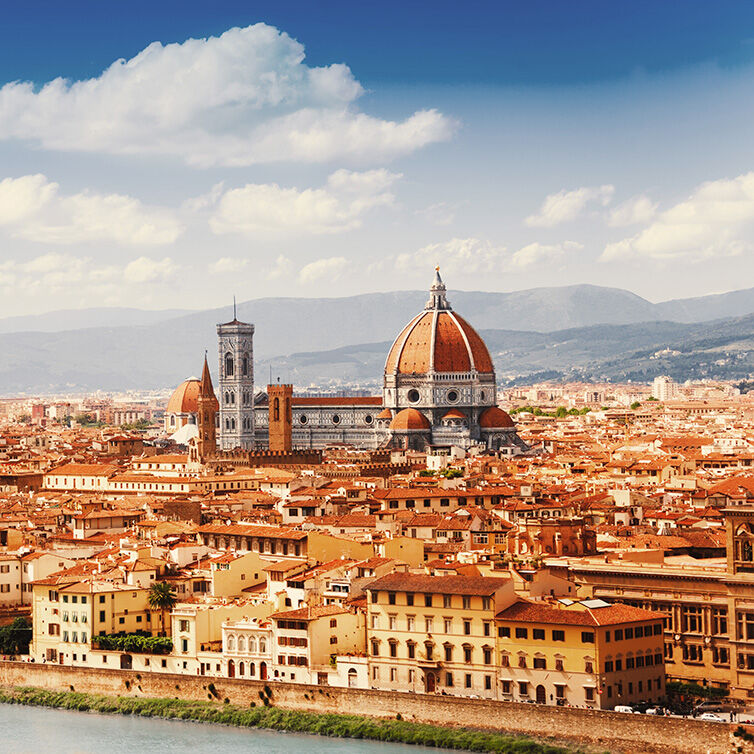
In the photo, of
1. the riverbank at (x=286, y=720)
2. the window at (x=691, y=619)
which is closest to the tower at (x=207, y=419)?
the riverbank at (x=286, y=720)

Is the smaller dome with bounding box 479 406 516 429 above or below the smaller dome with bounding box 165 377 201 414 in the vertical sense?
below

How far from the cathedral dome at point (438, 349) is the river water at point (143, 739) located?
69.1 m

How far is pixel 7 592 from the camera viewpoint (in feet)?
153

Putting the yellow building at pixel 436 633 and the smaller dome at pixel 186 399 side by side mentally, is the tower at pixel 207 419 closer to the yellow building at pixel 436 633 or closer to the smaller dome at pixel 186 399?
the smaller dome at pixel 186 399

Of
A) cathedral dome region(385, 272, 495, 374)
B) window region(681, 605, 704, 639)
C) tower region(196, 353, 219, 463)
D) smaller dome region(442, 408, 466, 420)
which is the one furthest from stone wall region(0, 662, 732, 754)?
cathedral dome region(385, 272, 495, 374)

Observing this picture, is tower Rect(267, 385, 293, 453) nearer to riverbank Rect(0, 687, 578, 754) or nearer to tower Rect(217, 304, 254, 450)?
tower Rect(217, 304, 254, 450)

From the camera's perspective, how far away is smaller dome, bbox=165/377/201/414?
136 m

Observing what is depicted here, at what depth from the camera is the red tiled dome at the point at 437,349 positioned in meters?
107

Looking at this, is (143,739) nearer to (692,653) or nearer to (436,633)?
(436,633)

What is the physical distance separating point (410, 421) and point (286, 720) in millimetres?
67782

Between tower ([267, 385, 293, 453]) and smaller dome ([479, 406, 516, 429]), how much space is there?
10729mm

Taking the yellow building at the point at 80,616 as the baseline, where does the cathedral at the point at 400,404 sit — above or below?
above

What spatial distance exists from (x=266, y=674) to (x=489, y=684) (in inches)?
199

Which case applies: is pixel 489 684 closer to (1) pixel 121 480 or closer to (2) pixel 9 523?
(2) pixel 9 523
